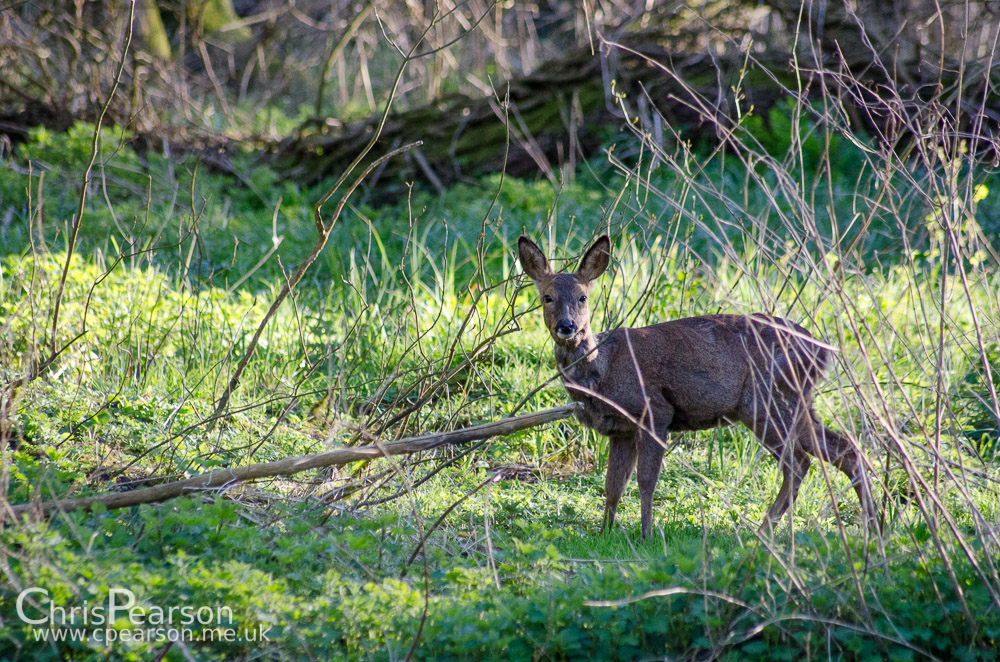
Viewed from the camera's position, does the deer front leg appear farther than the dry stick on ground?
Yes

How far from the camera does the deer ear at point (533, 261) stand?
556 cm

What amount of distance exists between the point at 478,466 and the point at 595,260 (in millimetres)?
1545

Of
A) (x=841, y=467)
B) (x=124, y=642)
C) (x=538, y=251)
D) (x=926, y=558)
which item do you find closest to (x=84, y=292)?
(x=538, y=251)

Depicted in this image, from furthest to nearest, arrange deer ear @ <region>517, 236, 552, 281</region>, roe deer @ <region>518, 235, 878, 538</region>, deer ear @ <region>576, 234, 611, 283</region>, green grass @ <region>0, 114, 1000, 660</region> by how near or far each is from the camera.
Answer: deer ear @ <region>517, 236, 552, 281</region>
deer ear @ <region>576, 234, 611, 283</region>
roe deer @ <region>518, 235, 878, 538</region>
green grass @ <region>0, 114, 1000, 660</region>

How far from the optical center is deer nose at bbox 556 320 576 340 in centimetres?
511

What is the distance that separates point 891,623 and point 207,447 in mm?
3719

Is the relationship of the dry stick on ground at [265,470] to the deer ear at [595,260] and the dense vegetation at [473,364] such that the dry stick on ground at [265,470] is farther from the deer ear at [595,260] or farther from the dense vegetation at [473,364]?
the deer ear at [595,260]

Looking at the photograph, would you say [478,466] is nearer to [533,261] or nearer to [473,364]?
[473,364]

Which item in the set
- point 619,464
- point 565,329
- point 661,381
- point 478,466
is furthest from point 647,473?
point 478,466

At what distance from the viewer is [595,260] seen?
5.52 meters

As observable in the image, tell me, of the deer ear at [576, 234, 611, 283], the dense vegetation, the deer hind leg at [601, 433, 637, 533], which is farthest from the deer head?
the deer hind leg at [601, 433, 637, 533]

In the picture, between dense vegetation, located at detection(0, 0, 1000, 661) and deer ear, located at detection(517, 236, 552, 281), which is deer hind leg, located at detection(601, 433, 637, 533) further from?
deer ear, located at detection(517, 236, 552, 281)

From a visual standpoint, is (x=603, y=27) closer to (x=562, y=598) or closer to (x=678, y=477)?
(x=678, y=477)

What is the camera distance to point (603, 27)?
1229cm
